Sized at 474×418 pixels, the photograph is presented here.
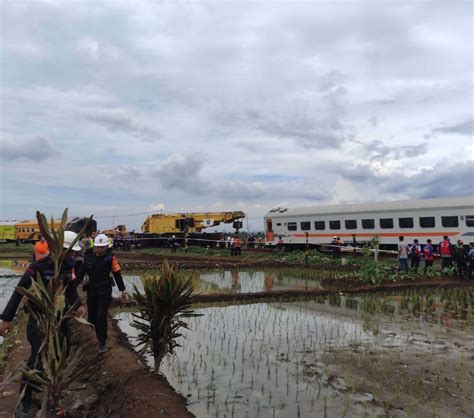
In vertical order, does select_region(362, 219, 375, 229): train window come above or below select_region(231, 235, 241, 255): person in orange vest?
above

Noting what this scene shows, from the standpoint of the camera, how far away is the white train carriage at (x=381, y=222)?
67.5 ft

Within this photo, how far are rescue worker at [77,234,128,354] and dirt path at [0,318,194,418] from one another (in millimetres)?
392

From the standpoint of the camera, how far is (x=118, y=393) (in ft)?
16.0

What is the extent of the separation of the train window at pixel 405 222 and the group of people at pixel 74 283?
17388 mm

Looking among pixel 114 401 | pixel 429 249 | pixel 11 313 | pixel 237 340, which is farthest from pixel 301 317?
pixel 429 249

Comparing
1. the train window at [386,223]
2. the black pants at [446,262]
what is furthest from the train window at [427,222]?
the black pants at [446,262]

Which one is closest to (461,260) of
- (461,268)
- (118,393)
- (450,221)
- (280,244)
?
(461,268)

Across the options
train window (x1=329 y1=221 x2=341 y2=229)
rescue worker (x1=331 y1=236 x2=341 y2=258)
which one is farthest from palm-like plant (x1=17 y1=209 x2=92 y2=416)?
train window (x1=329 y1=221 x2=341 y2=229)

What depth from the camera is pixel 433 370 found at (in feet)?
18.8

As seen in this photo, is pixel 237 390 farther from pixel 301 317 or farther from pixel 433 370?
pixel 301 317

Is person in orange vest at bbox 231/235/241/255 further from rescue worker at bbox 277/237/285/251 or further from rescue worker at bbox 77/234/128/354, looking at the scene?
rescue worker at bbox 77/234/128/354

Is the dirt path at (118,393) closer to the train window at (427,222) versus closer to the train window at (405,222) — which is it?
the train window at (427,222)

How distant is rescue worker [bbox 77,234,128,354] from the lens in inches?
242

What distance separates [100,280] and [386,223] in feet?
63.8
